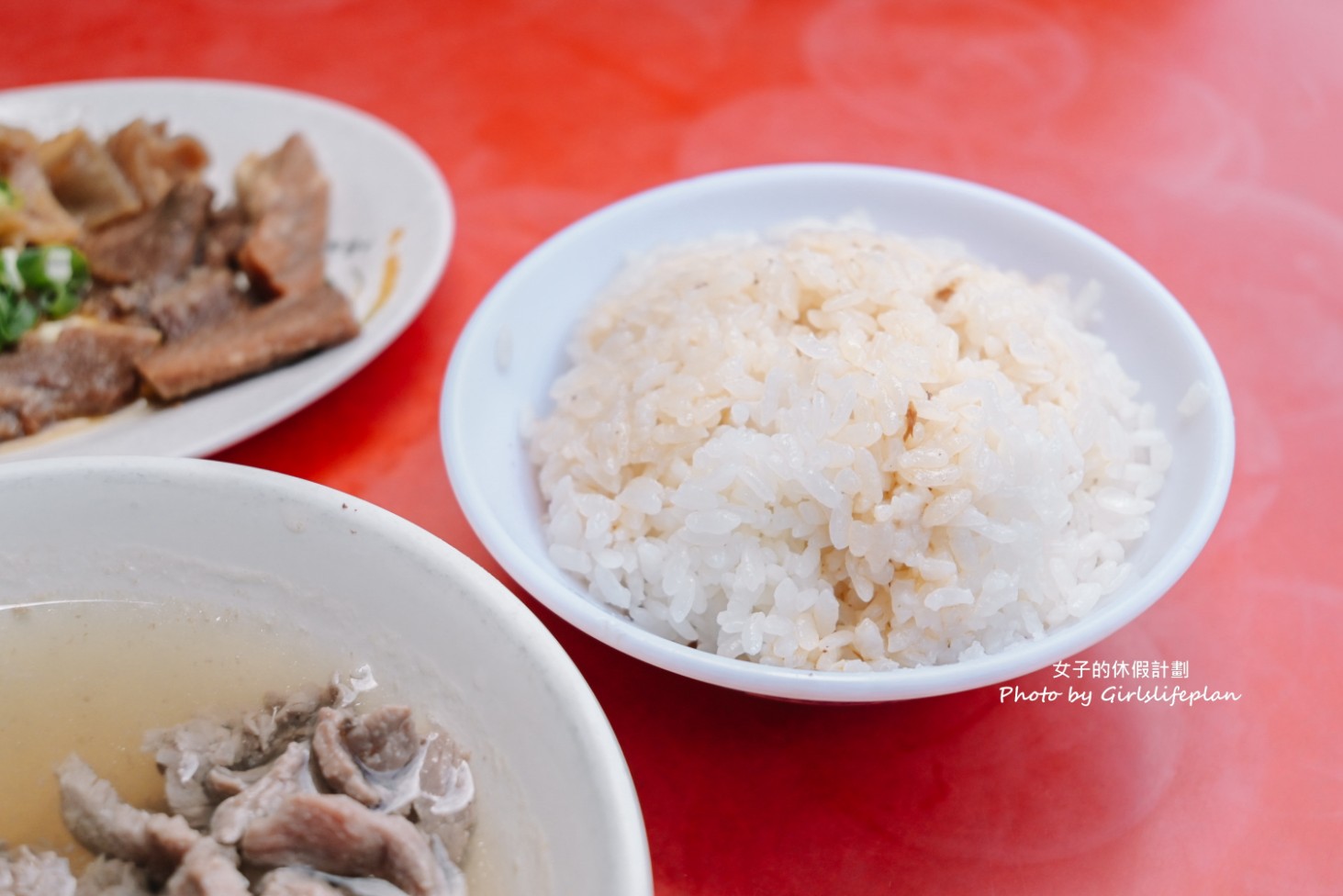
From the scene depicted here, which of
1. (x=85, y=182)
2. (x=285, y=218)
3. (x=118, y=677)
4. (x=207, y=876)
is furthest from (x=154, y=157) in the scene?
(x=207, y=876)

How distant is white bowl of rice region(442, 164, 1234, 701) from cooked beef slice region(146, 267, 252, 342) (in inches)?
33.0

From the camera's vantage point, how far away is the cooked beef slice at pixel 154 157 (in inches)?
105

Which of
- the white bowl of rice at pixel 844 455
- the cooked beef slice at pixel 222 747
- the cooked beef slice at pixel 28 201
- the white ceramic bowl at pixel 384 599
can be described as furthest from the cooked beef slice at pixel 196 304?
the cooked beef slice at pixel 222 747

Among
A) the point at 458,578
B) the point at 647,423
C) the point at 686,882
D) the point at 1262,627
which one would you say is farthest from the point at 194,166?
the point at 1262,627

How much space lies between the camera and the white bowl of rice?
58.0 inches

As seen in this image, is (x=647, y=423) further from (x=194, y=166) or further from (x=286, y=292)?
(x=194, y=166)

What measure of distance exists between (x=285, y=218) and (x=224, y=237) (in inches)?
7.8

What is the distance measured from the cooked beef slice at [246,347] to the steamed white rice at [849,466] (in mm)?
627

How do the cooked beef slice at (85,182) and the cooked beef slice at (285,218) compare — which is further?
the cooked beef slice at (85,182)

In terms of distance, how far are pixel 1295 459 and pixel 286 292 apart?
7.17 ft

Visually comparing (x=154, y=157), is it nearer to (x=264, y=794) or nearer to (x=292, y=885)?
(x=264, y=794)

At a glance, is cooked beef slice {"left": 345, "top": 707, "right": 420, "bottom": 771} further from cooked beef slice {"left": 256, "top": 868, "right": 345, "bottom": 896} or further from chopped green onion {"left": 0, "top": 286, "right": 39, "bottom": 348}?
chopped green onion {"left": 0, "top": 286, "right": 39, "bottom": 348}

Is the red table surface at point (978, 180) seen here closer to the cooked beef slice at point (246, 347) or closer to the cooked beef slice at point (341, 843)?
the cooked beef slice at point (246, 347)

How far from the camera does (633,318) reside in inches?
74.4
